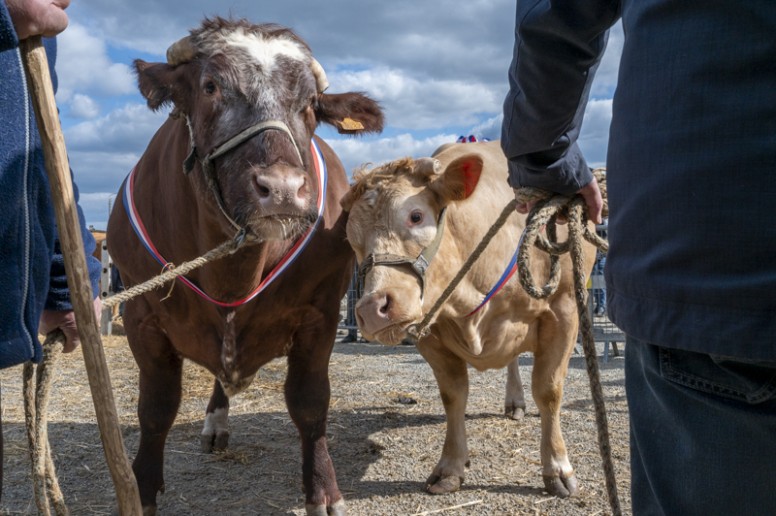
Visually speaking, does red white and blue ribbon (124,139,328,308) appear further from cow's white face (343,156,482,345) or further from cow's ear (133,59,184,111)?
cow's ear (133,59,184,111)

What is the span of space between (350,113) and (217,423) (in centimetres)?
256

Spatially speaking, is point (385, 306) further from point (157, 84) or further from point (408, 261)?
point (157, 84)

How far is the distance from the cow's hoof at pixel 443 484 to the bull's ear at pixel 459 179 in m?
1.61

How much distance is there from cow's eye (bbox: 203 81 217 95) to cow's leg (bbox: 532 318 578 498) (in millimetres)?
2293

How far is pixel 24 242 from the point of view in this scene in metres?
1.87

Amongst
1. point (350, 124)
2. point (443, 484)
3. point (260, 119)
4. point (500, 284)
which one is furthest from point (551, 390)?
point (260, 119)

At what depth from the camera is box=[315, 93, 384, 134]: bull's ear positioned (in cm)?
365

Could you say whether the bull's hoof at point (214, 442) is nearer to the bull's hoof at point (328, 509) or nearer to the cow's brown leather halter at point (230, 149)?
the bull's hoof at point (328, 509)

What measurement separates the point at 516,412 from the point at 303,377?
8.21 feet

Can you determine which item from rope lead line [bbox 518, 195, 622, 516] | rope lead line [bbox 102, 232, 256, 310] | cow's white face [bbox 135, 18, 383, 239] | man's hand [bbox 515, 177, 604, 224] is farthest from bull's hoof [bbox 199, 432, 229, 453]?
man's hand [bbox 515, 177, 604, 224]

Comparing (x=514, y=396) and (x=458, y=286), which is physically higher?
(x=458, y=286)

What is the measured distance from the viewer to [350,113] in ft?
12.5

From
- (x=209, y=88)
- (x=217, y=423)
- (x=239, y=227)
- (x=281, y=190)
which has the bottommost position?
(x=217, y=423)

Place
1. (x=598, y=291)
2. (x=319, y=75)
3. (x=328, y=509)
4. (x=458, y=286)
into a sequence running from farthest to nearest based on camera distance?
(x=598, y=291), (x=458, y=286), (x=328, y=509), (x=319, y=75)
